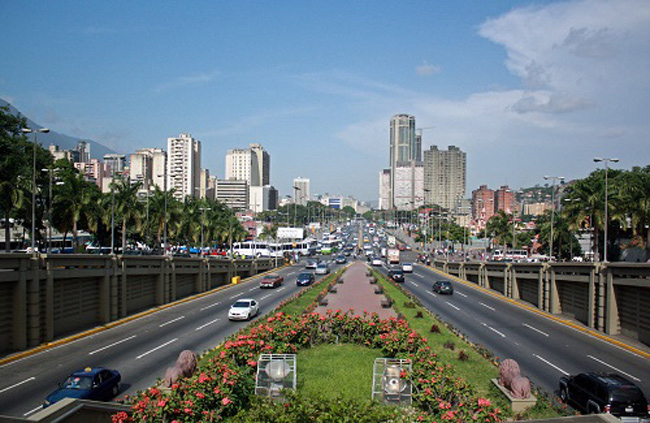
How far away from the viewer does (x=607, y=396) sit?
16641 millimetres

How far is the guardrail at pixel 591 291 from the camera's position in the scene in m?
29.9

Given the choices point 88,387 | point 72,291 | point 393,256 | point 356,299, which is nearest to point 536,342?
point 356,299

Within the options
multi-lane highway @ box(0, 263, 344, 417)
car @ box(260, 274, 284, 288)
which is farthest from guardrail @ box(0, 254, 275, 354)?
car @ box(260, 274, 284, 288)

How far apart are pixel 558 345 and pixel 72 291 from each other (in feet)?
88.4

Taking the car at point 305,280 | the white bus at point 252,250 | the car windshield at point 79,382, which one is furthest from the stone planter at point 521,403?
the white bus at point 252,250

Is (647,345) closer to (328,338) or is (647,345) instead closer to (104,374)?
(328,338)

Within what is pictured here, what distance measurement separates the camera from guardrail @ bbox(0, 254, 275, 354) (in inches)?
1003

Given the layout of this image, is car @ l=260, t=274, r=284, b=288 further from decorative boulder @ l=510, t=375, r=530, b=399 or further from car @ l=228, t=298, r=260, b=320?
decorative boulder @ l=510, t=375, r=530, b=399

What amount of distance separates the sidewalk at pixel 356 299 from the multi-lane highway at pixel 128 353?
17.6 ft

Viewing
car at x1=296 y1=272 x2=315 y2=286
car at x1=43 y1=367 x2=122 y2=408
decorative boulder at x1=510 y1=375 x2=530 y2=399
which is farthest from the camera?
car at x1=296 y1=272 x2=315 y2=286

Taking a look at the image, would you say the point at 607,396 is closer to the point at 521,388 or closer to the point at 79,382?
the point at 521,388

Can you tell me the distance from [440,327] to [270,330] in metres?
13.3

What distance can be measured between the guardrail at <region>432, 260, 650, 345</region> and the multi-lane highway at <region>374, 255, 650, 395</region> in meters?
1.49

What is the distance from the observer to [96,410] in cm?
1259
